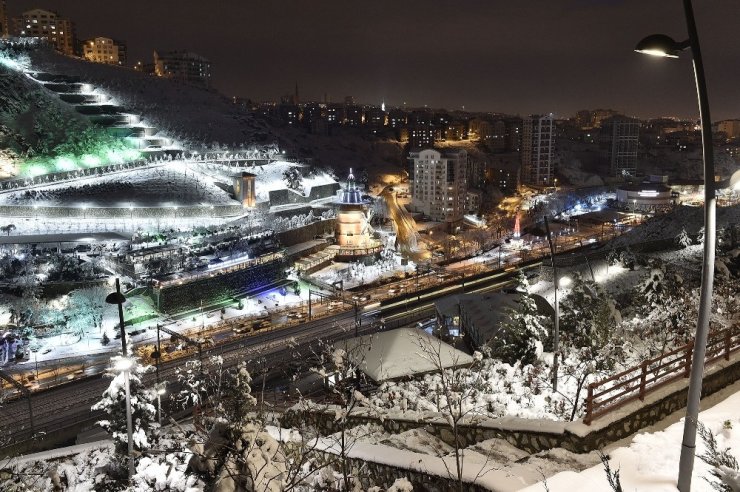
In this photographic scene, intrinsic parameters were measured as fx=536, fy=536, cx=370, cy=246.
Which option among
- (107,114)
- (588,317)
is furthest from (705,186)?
(107,114)

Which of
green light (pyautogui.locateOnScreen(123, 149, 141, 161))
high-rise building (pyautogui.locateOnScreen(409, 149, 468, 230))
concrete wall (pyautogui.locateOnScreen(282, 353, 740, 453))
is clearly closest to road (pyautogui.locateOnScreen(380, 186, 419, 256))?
high-rise building (pyautogui.locateOnScreen(409, 149, 468, 230))

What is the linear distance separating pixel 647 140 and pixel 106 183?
15257 centimetres

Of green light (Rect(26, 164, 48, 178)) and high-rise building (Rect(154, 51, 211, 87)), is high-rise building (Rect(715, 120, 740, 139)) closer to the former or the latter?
high-rise building (Rect(154, 51, 211, 87))

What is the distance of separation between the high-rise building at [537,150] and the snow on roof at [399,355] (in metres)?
82.7

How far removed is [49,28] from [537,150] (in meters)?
87.3

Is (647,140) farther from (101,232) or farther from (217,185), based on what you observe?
(101,232)

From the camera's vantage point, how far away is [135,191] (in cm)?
4488

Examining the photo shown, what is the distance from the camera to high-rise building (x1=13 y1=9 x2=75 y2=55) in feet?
295

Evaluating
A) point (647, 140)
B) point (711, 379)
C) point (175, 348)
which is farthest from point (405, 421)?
point (647, 140)

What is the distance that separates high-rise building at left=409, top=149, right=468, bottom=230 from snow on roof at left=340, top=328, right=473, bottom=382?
5280 centimetres

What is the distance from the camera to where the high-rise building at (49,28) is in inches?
3538

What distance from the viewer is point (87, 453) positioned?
1273cm

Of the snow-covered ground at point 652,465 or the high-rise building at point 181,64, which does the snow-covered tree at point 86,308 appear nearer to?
the snow-covered ground at point 652,465

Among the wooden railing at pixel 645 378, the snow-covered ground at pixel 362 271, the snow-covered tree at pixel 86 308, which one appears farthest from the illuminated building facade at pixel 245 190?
the wooden railing at pixel 645 378
